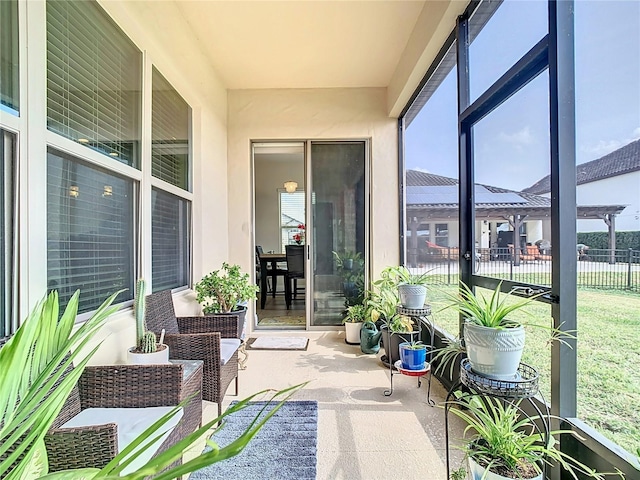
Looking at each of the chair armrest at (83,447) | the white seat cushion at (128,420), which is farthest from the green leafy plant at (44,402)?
the white seat cushion at (128,420)

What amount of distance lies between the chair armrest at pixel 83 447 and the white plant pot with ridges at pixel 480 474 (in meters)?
1.21

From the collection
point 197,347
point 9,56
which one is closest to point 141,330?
point 197,347

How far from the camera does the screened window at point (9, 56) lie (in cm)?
129

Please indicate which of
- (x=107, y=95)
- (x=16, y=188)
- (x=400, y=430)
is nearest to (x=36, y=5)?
(x=107, y=95)

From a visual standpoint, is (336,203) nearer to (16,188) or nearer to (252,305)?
(252,305)

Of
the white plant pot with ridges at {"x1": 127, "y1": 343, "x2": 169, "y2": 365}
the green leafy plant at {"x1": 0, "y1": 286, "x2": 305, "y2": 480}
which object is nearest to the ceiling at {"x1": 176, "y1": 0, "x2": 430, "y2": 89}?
the white plant pot with ridges at {"x1": 127, "y1": 343, "x2": 169, "y2": 365}

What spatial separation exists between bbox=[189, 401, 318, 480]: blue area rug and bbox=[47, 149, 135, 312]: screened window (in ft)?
3.45

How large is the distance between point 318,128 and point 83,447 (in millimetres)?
3620

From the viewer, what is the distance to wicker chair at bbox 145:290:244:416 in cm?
198

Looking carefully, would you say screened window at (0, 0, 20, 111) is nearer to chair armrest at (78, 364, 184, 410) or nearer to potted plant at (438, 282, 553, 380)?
chair armrest at (78, 364, 184, 410)

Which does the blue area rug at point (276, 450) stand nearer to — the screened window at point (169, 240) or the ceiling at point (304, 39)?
the screened window at point (169, 240)

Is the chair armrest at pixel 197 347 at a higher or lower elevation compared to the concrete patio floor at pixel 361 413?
higher

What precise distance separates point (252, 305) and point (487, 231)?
2892mm

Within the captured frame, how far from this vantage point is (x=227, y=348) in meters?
2.26
